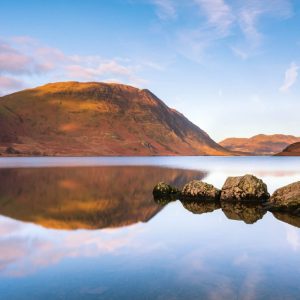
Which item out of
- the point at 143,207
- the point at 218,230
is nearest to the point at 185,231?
the point at 218,230

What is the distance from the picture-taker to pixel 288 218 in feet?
61.9

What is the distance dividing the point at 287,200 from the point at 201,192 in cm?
672

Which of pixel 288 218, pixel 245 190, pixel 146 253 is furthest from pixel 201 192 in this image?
pixel 146 253

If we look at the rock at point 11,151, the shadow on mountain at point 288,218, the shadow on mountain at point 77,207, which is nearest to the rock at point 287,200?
the shadow on mountain at point 288,218

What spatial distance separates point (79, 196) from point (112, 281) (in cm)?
1904

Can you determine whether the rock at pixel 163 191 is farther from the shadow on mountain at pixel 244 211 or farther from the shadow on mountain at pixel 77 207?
the shadow on mountain at pixel 244 211

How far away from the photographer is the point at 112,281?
30.5ft

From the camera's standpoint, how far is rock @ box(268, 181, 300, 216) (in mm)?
20550

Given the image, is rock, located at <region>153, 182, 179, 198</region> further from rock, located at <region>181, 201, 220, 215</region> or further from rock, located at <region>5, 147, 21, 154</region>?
rock, located at <region>5, 147, 21, 154</region>

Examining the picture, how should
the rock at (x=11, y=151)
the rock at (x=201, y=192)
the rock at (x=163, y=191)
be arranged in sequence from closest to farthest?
the rock at (x=201, y=192) → the rock at (x=163, y=191) → the rock at (x=11, y=151)

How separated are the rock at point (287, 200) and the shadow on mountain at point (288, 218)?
755 millimetres

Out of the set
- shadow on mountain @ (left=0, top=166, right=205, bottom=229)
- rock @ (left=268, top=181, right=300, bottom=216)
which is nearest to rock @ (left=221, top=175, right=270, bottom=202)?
rock @ (left=268, top=181, right=300, bottom=216)

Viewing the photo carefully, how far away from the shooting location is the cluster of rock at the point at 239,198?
20.8 meters

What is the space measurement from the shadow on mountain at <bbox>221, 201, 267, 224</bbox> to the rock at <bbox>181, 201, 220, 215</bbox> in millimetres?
617
